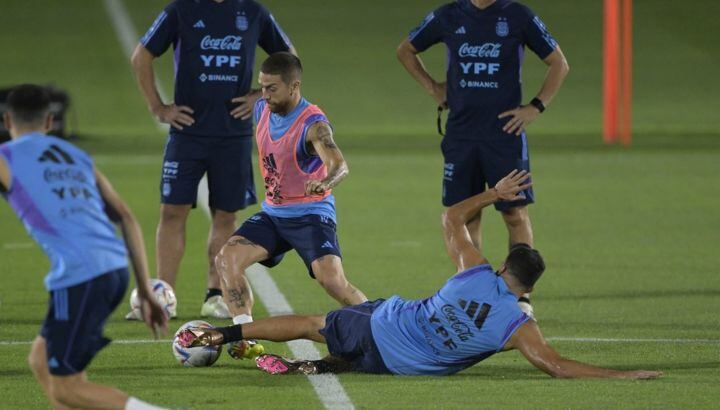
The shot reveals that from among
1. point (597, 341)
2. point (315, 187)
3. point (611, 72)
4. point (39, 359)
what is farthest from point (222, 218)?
point (611, 72)

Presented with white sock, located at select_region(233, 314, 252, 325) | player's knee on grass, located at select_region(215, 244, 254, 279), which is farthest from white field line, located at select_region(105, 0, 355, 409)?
player's knee on grass, located at select_region(215, 244, 254, 279)

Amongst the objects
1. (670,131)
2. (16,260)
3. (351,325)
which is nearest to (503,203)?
(351,325)

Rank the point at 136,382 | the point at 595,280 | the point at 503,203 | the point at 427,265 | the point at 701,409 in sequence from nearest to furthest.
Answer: the point at 701,409, the point at 136,382, the point at 503,203, the point at 595,280, the point at 427,265

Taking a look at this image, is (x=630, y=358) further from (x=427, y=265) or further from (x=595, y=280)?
(x=427, y=265)

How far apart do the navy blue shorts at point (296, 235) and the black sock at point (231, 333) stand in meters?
0.94

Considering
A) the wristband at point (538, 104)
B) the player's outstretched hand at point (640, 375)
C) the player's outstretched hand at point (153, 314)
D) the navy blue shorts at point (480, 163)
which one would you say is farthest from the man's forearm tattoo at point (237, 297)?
the wristband at point (538, 104)

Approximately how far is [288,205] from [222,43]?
76.7 inches

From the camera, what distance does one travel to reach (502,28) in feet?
37.3

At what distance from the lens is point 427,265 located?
14.0 m

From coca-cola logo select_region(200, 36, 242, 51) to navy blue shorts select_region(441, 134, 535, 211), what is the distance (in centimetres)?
172

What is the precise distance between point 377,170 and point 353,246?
21.3 ft

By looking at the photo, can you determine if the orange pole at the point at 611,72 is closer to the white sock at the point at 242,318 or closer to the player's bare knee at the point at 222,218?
the player's bare knee at the point at 222,218

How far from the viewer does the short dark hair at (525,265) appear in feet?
28.6

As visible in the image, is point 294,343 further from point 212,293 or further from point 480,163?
point 480,163
